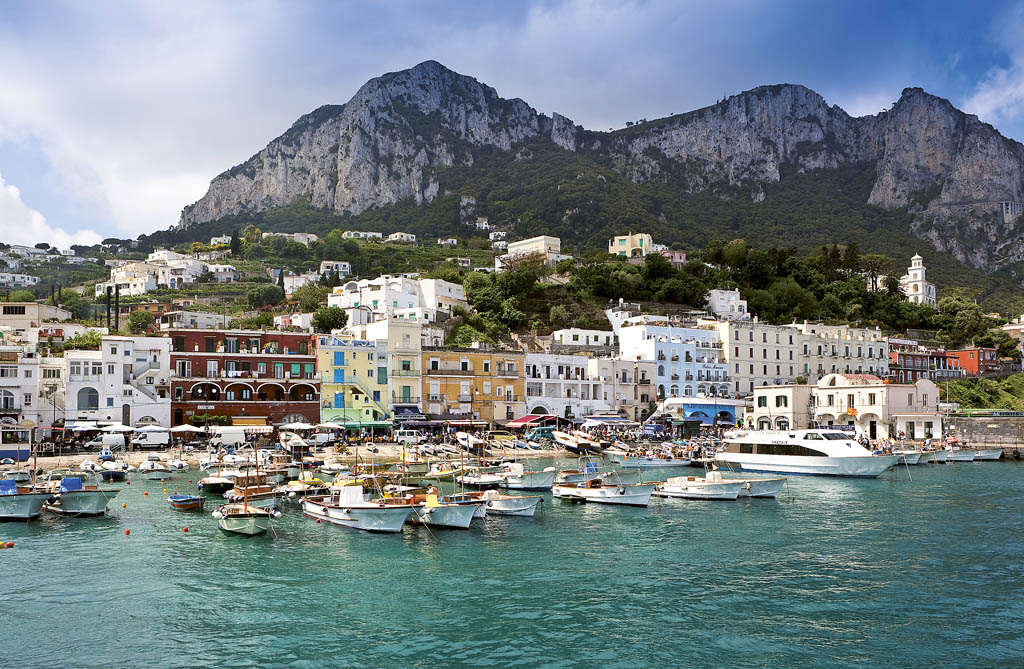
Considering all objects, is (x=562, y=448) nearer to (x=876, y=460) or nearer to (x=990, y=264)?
(x=876, y=460)

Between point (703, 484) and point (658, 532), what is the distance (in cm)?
1064

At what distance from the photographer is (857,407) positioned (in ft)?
256

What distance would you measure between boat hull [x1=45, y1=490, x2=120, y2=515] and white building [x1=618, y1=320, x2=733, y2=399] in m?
61.2

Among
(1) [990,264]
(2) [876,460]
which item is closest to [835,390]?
(2) [876,460]

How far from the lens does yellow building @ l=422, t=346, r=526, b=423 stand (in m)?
76.2

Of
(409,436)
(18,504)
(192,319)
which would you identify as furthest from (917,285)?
(18,504)

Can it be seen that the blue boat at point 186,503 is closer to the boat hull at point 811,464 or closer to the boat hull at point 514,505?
the boat hull at point 514,505

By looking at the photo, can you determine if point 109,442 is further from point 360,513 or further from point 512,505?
point 512,505

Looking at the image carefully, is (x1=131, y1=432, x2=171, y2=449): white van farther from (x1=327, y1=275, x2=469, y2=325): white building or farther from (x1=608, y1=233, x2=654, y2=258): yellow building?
(x1=608, y1=233, x2=654, y2=258): yellow building

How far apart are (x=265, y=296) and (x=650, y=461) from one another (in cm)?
7041

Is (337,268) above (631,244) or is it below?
below

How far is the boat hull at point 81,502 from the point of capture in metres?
35.7

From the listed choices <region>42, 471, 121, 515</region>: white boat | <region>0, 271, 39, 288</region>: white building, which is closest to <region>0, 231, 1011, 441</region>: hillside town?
<region>42, 471, 121, 515</region>: white boat

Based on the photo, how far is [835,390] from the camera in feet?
263
